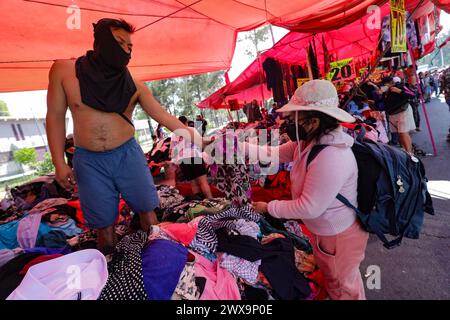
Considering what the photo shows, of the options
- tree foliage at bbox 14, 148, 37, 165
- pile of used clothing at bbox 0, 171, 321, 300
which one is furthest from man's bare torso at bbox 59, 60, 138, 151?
tree foliage at bbox 14, 148, 37, 165

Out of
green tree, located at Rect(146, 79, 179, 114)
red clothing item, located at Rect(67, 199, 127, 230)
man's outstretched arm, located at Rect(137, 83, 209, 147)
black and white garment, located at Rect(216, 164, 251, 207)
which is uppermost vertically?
green tree, located at Rect(146, 79, 179, 114)

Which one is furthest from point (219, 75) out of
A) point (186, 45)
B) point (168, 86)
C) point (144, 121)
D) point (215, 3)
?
point (215, 3)

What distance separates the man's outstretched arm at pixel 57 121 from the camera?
1.87 metres

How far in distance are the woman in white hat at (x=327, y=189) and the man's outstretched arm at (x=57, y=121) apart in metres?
1.48

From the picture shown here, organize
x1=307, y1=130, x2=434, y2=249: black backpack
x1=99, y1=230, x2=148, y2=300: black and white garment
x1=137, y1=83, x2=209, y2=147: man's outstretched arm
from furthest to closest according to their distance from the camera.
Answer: x1=137, y1=83, x2=209, y2=147: man's outstretched arm
x1=307, y1=130, x2=434, y2=249: black backpack
x1=99, y1=230, x2=148, y2=300: black and white garment

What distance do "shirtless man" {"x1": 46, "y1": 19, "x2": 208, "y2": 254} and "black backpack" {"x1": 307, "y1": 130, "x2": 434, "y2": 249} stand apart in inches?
56.5

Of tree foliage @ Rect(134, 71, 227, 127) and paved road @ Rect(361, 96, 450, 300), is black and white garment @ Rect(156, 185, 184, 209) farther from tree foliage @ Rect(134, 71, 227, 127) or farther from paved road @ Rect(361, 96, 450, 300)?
tree foliage @ Rect(134, 71, 227, 127)

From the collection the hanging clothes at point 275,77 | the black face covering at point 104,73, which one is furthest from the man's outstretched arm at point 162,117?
the hanging clothes at point 275,77

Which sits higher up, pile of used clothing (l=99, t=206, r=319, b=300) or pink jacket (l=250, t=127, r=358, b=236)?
pink jacket (l=250, t=127, r=358, b=236)

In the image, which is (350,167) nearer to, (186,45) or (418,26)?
(186,45)

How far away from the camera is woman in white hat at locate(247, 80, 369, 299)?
4.66 feet

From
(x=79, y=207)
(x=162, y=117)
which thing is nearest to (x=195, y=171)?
(x=79, y=207)
